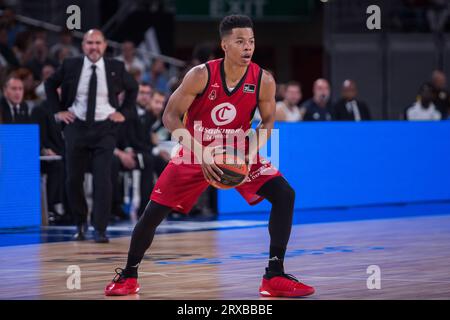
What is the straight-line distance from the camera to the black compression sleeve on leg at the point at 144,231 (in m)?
8.15

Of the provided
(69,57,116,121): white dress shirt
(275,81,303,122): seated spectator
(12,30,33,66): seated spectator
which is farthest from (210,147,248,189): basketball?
(12,30,33,66): seated spectator

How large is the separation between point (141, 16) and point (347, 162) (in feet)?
23.2

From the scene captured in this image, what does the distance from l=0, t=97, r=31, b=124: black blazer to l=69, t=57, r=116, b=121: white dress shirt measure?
Result: 2321 mm

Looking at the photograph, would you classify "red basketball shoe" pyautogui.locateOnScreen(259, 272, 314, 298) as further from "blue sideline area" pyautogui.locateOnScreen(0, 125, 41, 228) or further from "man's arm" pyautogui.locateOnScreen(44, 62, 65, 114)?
"blue sideline area" pyautogui.locateOnScreen(0, 125, 41, 228)

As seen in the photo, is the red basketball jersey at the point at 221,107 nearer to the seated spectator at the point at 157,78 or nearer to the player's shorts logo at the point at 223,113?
the player's shorts logo at the point at 223,113

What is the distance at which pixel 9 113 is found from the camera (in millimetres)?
14484

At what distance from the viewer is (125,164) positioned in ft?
49.4

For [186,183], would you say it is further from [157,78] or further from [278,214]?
[157,78]

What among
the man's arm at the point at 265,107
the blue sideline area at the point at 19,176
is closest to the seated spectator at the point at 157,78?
the blue sideline area at the point at 19,176

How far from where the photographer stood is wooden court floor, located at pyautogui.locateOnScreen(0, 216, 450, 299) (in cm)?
830

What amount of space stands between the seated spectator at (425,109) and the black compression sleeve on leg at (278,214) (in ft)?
35.6

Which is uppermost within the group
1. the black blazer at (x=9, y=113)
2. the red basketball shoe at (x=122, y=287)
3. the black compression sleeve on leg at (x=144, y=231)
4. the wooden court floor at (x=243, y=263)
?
the black blazer at (x=9, y=113)
